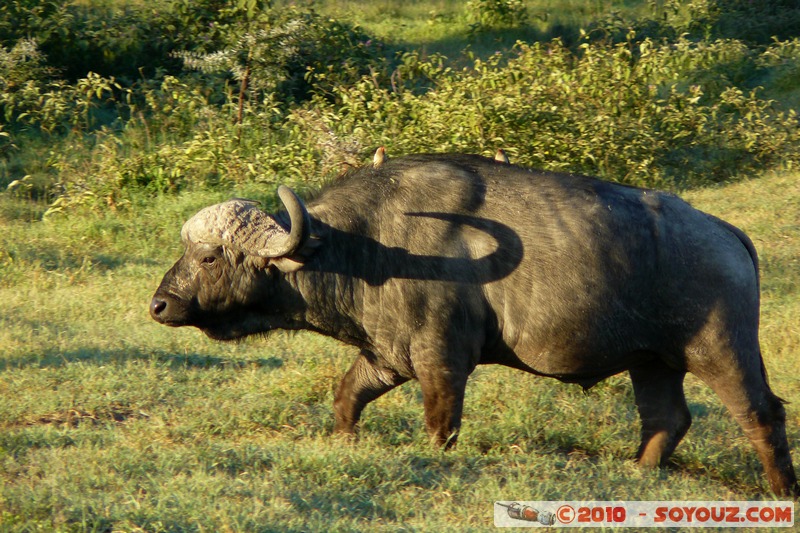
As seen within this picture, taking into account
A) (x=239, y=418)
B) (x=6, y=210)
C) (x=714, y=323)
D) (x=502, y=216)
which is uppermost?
(x=502, y=216)

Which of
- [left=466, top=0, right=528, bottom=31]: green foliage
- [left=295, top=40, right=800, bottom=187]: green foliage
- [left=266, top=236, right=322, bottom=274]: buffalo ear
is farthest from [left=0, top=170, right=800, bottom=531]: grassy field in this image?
[left=466, top=0, right=528, bottom=31]: green foliage

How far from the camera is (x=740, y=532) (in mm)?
3820

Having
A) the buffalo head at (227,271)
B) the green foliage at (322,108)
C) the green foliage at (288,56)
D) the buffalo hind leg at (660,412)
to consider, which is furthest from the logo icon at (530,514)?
the green foliage at (288,56)

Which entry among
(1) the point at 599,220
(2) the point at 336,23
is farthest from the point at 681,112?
(1) the point at 599,220

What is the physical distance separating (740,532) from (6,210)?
20.5 feet

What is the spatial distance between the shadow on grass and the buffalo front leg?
0.93 metres

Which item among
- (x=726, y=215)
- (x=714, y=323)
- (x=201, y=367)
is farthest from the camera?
(x=726, y=215)

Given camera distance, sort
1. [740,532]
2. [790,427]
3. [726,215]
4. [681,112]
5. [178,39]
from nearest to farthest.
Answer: [740,532] < [790,427] < [726,215] < [681,112] < [178,39]

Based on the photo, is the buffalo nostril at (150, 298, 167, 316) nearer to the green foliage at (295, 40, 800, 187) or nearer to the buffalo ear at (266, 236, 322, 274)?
the buffalo ear at (266, 236, 322, 274)

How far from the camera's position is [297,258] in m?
4.39

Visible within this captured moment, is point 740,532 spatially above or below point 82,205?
above

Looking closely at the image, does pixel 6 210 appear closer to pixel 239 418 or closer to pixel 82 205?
pixel 82 205

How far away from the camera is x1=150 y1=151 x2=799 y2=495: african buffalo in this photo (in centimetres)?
421

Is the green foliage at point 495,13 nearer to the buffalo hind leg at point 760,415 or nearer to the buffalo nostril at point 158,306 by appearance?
the buffalo nostril at point 158,306
